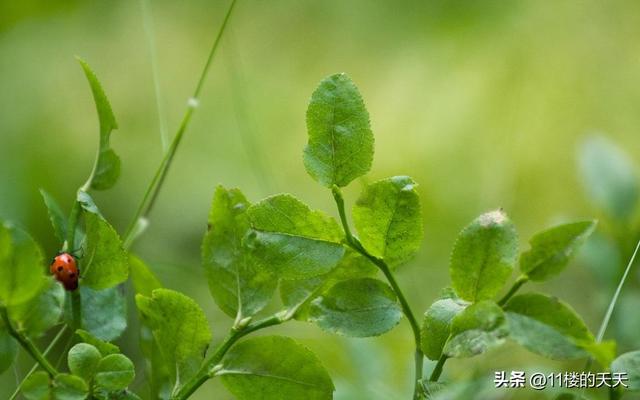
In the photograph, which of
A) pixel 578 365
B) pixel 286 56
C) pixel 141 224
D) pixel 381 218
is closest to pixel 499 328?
pixel 381 218

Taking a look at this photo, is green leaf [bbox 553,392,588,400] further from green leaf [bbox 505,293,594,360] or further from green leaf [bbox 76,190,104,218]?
green leaf [bbox 76,190,104,218]

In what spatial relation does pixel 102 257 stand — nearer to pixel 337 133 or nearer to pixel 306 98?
pixel 337 133

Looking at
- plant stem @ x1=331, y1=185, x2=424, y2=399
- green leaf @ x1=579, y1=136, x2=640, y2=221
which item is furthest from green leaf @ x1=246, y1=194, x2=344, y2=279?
green leaf @ x1=579, y1=136, x2=640, y2=221

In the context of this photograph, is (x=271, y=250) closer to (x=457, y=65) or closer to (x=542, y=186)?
(x=542, y=186)

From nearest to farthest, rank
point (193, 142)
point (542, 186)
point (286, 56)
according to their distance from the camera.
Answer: point (542, 186)
point (193, 142)
point (286, 56)

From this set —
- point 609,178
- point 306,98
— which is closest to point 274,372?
point 609,178

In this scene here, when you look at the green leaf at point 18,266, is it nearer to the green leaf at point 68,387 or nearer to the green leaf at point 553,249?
the green leaf at point 68,387
